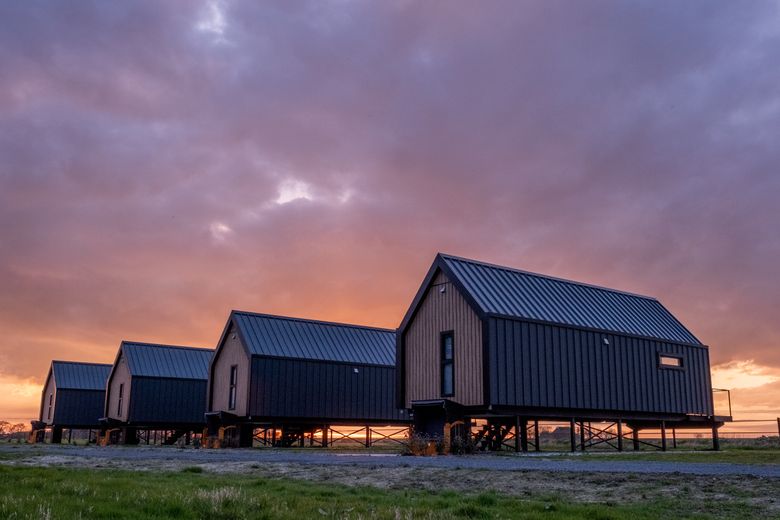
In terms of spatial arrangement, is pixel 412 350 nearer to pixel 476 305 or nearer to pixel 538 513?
pixel 476 305

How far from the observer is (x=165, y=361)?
186ft

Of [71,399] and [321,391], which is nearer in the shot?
[321,391]

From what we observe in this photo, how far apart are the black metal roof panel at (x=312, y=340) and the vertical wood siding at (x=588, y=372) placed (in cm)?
1736

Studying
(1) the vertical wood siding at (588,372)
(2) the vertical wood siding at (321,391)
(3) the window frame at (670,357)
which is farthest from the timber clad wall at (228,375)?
(3) the window frame at (670,357)

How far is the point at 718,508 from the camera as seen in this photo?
10.1 metres

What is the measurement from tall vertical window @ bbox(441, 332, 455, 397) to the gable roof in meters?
2.69

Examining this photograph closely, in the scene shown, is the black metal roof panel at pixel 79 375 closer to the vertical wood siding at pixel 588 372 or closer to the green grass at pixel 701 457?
the vertical wood siding at pixel 588 372

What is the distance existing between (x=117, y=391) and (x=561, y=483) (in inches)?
2038

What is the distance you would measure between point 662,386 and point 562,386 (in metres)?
8.10

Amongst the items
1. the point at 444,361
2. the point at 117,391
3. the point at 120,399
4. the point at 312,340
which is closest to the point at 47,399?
the point at 117,391

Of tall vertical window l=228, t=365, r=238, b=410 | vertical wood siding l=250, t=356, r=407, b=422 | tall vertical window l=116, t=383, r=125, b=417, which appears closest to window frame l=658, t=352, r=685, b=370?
vertical wood siding l=250, t=356, r=407, b=422

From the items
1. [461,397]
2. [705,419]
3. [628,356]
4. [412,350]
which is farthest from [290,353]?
[705,419]

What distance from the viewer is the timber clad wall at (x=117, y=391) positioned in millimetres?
54719

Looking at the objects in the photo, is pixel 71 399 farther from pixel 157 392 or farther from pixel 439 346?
pixel 439 346
